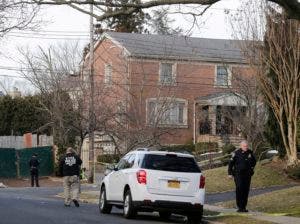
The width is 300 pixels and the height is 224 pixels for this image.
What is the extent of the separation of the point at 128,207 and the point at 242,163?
341 centimetres

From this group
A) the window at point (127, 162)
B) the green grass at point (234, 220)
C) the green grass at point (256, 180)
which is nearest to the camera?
the green grass at point (234, 220)

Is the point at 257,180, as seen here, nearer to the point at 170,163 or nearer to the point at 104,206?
the point at 104,206

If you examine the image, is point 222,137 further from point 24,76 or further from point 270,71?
point 270,71

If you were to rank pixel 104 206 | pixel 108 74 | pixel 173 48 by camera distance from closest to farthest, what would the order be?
pixel 104 206, pixel 108 74, pixel 173 48

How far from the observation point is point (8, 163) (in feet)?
148

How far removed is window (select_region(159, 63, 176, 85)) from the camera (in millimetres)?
43250

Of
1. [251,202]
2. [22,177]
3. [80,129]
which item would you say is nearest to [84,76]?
[80,129]

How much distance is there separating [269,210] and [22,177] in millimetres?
28192

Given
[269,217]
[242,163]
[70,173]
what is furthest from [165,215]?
[70,173]

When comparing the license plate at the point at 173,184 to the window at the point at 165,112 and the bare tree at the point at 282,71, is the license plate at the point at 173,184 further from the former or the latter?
the window at the point at 165,112

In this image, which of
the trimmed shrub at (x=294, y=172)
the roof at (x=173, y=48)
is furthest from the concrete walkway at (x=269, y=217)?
the roof at (x=173, y=48)

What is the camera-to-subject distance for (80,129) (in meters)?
38.3

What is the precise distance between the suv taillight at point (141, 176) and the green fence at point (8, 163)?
Result: 96.4ft

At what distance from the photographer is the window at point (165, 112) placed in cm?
3756
